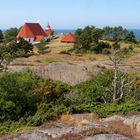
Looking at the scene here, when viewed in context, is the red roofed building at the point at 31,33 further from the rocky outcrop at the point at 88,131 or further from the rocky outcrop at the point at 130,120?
the rocky outcrop at the point at 88,131

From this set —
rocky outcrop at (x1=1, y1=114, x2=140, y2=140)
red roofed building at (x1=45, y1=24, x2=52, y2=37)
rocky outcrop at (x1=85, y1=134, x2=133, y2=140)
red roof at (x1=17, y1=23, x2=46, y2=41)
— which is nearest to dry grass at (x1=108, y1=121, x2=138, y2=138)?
rocky outcrop at (x1=1, y1=114, x2=140, y2=140)

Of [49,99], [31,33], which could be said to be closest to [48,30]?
[31,33]

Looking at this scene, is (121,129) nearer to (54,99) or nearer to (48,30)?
(54,99)

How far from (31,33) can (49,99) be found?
271ft

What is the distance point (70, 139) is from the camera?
49.9 feet

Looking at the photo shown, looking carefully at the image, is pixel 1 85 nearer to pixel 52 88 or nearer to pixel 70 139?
pixel 52 88

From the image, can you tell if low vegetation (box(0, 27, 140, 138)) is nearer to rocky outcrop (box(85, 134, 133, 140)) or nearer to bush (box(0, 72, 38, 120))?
bush (box(0, 72, 38, 120))

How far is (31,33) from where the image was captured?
109938mm

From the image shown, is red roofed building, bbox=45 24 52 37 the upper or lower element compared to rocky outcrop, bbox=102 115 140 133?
lower

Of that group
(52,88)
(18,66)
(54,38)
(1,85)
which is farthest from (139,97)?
(54,38)

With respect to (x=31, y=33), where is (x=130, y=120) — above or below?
above

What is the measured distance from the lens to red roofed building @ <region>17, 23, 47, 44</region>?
109 m

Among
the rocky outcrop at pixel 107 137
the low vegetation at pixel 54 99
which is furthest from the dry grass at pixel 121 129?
the low vegetation at pixel 54 99

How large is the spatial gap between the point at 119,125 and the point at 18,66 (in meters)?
27.9
